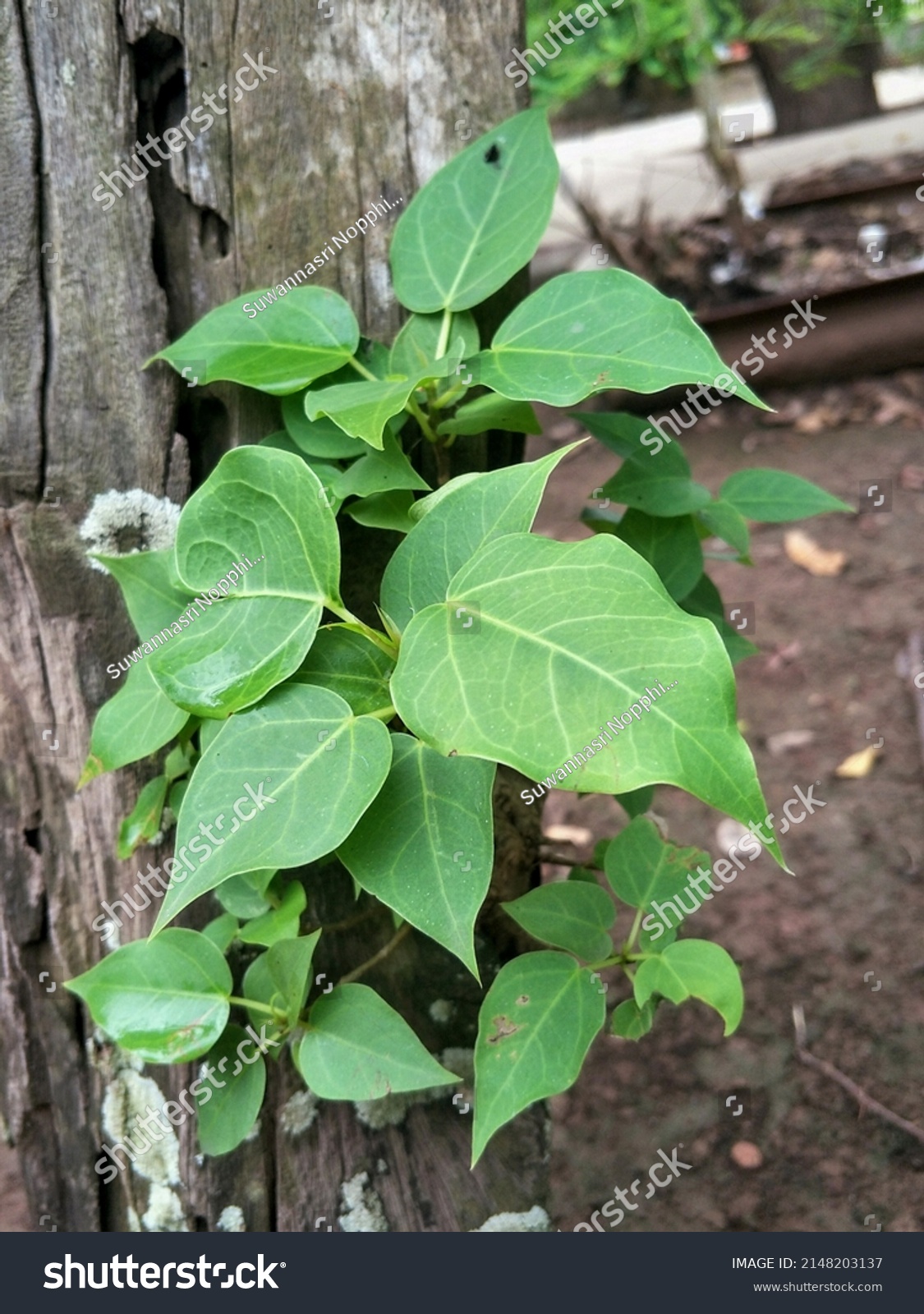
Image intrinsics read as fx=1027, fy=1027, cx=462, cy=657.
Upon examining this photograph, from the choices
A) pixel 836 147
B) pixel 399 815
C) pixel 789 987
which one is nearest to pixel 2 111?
pixel 399 815

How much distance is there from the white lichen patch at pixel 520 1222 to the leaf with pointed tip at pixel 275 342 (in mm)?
963

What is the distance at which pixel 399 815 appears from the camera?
0.82 m

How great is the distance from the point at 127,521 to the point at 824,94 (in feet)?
19.1

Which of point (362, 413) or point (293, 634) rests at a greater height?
point (362, 413)

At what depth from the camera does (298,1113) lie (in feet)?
3.82

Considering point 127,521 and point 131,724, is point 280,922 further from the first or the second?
point 127,521

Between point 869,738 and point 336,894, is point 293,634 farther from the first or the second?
point 869,738

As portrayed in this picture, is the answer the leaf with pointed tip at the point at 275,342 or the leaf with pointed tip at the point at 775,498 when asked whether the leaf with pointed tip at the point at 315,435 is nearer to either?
the leaf with pointed tip at the point at 275,342

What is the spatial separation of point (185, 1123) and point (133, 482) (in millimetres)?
725

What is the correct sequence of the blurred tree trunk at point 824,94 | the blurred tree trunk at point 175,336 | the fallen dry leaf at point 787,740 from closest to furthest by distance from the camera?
the blurred tree trunk at point 175,336
the fallen dry leaf at point 787,740
the blurred tree trunk at point 824,94

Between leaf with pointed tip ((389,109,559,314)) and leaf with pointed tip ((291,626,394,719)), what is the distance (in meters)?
0.37

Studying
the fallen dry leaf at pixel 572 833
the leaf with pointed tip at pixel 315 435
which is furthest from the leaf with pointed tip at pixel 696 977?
the fallen dry leaf at pixel 572 833

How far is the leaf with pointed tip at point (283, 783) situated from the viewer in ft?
2.47

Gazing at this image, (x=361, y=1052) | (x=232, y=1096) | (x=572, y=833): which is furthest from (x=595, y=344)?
(x=572, y=833)
